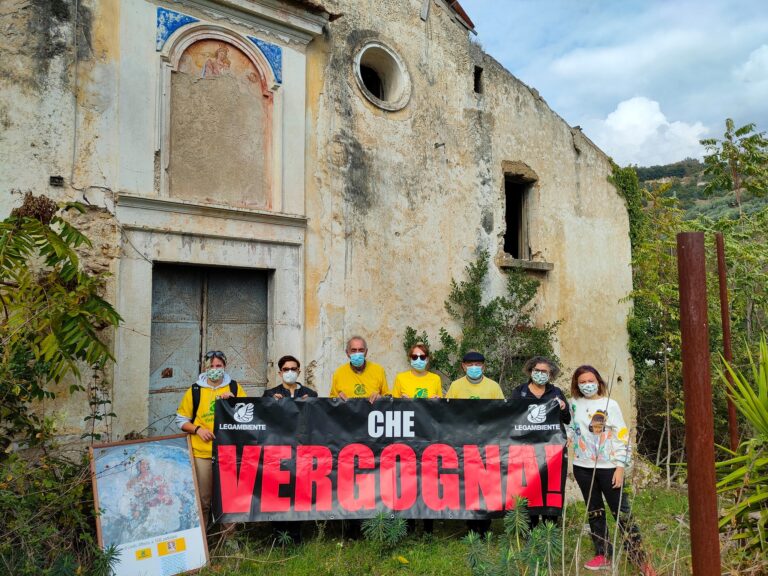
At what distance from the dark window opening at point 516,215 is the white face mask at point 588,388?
16.8 ft

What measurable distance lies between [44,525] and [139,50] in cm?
462

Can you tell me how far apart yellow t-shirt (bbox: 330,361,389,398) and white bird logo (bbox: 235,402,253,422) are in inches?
35.9

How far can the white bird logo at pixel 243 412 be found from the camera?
5320 millimetres

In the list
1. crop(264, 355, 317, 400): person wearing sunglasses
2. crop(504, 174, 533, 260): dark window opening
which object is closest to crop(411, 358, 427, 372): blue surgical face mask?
crop(264, 355, 317, 400): person wearing sunglasses

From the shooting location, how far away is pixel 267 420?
5383 mm

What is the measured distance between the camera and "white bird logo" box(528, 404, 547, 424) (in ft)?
18.2

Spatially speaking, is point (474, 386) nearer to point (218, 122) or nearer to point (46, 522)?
point (46, 522)

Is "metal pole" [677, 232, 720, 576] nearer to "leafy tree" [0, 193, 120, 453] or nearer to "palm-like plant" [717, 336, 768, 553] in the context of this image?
"palm-like plant" [717, 336, 768, 553]

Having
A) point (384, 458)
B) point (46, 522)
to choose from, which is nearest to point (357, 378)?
point (384, 458)

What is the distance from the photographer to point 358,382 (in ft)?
19.8

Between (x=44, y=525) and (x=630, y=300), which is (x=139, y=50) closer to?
(x=44, y=525)

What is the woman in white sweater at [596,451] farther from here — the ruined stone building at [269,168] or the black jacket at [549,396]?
the ruined stone building at [269,168]

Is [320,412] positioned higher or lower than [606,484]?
higher

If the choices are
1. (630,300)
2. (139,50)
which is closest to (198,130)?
(139,50)
